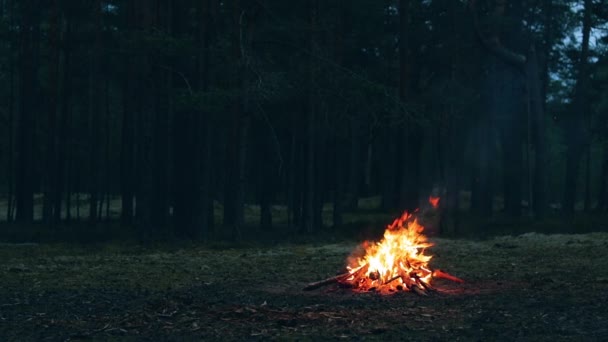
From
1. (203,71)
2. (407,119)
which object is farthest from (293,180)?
(407,119)

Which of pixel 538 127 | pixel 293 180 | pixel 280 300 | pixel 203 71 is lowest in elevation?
pixel 280 300

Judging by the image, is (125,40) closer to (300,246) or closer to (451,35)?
(300,246)

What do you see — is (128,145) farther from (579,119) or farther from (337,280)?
(579,119)

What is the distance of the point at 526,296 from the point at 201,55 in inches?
562

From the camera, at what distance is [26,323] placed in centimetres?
1091

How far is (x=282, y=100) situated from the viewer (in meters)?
29.8

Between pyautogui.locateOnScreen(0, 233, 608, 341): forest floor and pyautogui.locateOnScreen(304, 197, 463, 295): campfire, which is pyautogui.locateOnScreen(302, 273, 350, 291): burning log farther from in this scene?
pyautogui.locateOnScreen(0, 233, 608, 341): forest floor

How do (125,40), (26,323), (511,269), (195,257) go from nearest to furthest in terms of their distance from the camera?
(26,323)
(511,269)
(195,257)
(125,40)

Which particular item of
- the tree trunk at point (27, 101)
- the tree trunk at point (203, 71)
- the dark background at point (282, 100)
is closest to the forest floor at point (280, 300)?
the tree trunk at point (203, 71)

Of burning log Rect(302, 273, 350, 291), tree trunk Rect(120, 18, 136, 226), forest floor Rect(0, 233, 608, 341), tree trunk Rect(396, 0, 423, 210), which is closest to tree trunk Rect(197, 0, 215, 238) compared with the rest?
tree trunk Rect(120, 18, 136, 226)

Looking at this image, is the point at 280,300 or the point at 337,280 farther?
the point at 337,280

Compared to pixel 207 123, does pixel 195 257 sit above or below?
below

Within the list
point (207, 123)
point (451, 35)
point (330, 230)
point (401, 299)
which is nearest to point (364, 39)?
point (451, 35)

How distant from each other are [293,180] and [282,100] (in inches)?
227
